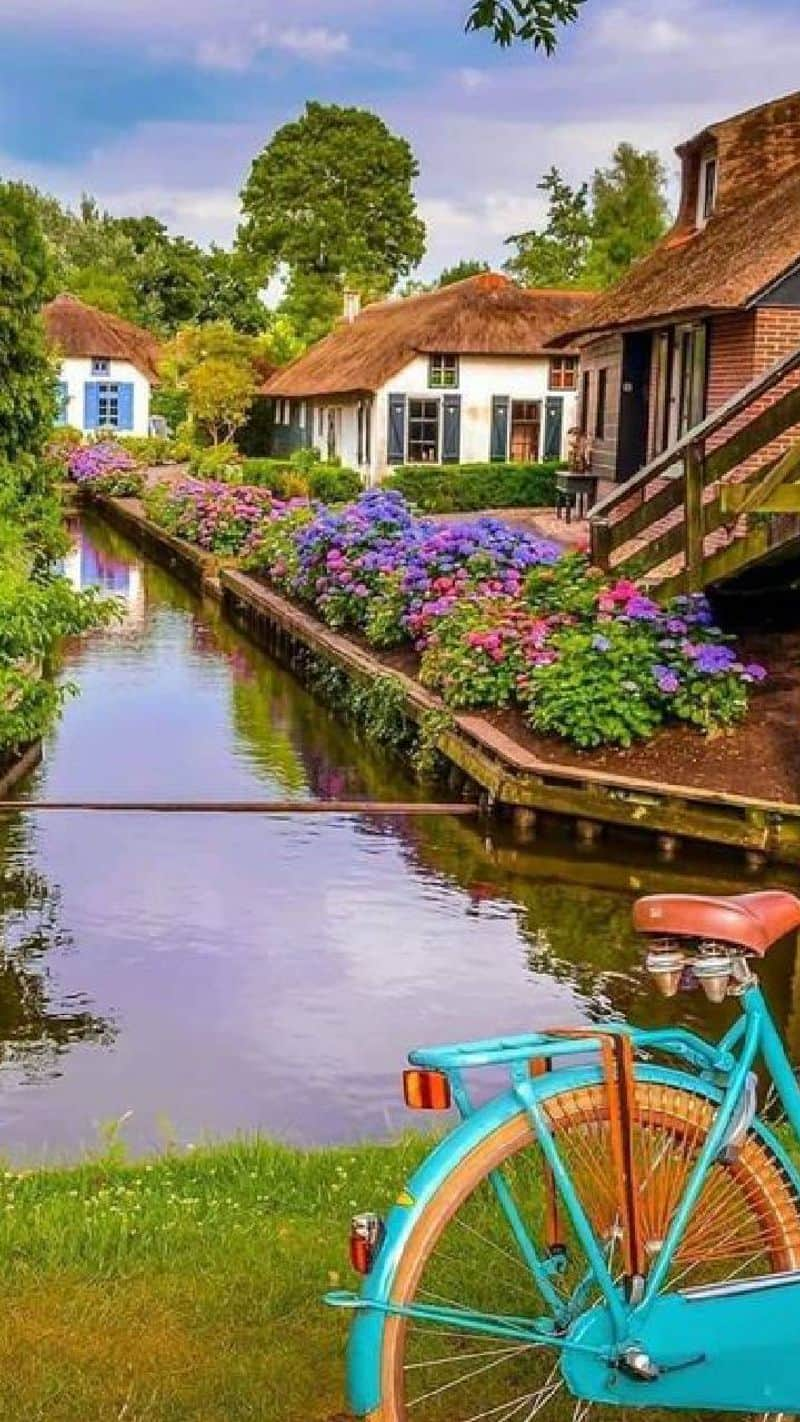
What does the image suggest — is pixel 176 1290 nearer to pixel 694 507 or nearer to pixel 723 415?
pixel 723 415

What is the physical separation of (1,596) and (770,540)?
5.75 meters

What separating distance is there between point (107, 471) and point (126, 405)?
1748 cm

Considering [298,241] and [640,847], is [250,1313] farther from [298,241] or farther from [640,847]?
[298,241]

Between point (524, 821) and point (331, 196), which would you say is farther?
point (331, 196)

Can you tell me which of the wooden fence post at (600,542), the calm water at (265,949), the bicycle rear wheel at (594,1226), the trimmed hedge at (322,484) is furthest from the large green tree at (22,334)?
the trimmed hedge at (322,484)

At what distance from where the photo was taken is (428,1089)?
295cm

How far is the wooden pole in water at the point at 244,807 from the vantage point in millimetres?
13320

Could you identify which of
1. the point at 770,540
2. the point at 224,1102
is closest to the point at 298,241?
the point at 770,540

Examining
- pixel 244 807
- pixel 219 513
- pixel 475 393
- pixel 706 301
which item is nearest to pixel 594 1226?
pixel 244 807

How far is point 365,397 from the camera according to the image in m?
43.9

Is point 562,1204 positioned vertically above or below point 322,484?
below

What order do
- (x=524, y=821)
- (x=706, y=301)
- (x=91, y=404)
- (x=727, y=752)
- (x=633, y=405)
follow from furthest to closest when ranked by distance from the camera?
(x=91, y=404), (x=633, y=405), (x=706, y=301), (x=727, y=752), (x=524, y=821)

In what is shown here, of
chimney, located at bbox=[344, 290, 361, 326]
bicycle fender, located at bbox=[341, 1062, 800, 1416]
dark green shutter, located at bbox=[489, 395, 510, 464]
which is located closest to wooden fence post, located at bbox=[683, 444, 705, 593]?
bicycle fender, located at bbox=[341, 1062, 800, 1416]

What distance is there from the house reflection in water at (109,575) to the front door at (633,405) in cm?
834
